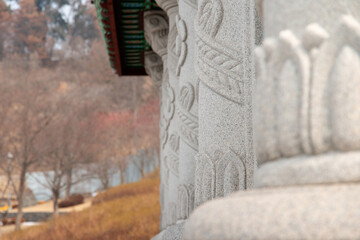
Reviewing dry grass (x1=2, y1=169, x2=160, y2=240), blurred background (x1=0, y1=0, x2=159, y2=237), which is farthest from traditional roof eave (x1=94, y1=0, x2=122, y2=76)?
blurred background (x1=0, y1=0, x2=159, y2=237)

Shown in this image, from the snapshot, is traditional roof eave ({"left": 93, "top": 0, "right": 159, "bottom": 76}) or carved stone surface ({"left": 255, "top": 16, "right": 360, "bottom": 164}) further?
traditional roof eave ({"left": 93, "top": 0, "right": 159, "bottom": 76})

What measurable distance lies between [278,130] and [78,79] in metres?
36.7

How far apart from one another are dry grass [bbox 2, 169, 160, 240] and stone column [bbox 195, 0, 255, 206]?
9.52m

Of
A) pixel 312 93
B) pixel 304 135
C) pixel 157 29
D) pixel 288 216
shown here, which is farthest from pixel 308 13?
pixel 157 29

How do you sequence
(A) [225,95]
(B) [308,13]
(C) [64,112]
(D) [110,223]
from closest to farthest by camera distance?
(B) [308,13] < (A) [225,95] < (D) [110,223] < (C) [64,112]

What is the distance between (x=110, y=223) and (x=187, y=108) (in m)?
11.8

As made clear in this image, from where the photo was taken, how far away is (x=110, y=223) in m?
16.0

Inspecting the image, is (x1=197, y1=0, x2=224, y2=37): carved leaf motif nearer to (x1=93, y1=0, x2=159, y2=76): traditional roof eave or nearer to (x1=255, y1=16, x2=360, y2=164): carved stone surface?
(x1=255, y1=16, x2=360, y2=164): carved stone surface

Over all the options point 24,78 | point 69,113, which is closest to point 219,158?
point 69,113

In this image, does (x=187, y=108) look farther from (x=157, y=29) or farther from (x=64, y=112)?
(x=64, y=112)

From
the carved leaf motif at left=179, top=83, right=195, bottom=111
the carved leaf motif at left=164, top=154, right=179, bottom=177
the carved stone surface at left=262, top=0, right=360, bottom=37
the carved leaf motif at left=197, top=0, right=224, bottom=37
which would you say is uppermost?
the carved leaf motif at left=197, top=0, right=224, bottom=37

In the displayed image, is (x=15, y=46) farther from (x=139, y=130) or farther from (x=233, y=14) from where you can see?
(x=233, y=14)

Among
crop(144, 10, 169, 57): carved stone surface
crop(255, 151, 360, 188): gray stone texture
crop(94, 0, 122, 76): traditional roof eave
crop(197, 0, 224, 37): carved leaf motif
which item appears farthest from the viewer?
crop(144, 10, 169, 57): carved stone surface

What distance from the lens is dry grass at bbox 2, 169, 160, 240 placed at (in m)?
14.1
